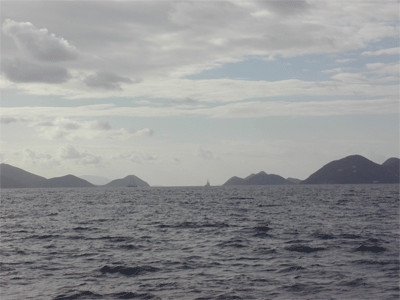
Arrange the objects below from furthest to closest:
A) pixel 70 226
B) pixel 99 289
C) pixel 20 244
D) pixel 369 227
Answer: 1. pixel 70 226
2. pixel 369 227
3. pixel 20 244
4. pixel 99 289

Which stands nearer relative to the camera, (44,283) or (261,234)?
(44,283)

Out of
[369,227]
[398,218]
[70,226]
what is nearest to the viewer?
[369,227]

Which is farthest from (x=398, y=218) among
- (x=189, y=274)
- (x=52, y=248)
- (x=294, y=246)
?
(x=52, y=248)

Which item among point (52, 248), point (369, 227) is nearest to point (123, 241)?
point (52, 248)

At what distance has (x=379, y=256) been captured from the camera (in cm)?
2773

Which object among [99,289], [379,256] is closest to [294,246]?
[379,256]

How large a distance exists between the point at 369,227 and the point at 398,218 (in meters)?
12.3

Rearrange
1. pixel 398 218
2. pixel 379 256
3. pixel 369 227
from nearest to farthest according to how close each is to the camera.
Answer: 1. pixel 379 256
2. pixel 369 227
3. pixel 398 218

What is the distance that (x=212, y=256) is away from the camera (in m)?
28.5

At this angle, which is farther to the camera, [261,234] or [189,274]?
[261,234]

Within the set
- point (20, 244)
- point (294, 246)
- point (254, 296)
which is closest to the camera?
point (254, 296)

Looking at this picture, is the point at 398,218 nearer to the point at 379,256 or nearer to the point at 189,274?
the point at 379,256

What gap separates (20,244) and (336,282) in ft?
87.7

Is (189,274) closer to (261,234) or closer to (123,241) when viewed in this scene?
(123,241)
